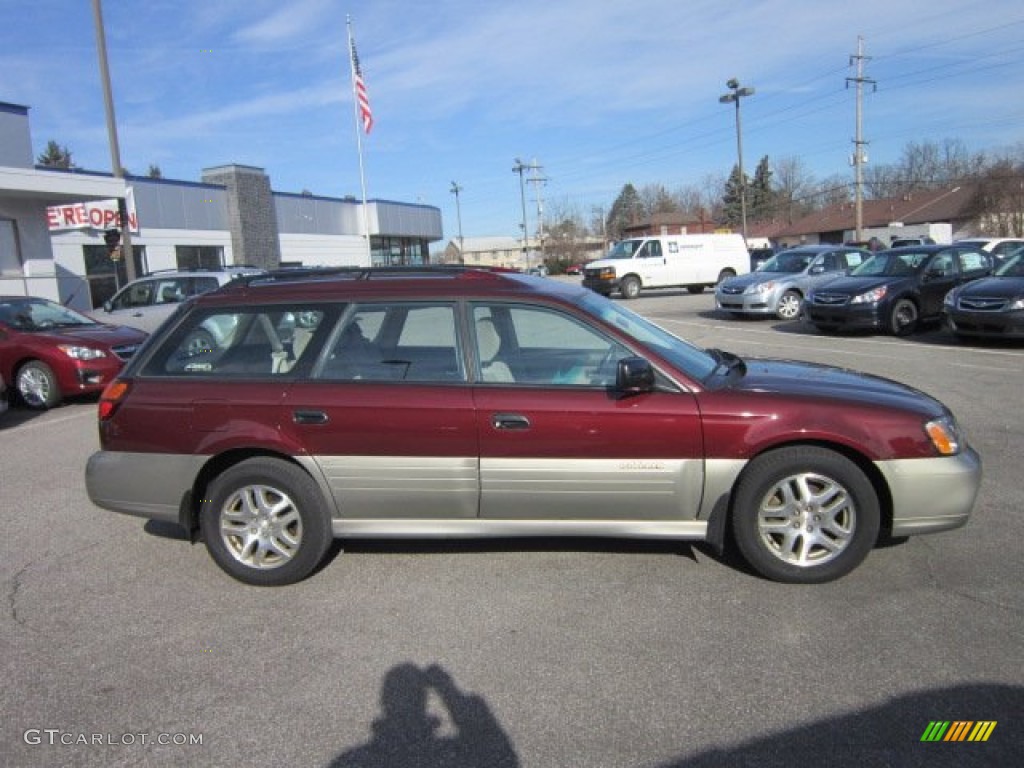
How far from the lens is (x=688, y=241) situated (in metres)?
27.1

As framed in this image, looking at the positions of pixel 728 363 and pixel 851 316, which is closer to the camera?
pixel 728 363

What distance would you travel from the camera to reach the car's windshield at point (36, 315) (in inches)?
402

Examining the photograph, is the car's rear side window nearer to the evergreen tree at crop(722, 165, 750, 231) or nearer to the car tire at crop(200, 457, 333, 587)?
the car tire at crop(200, 457, 333, 587)

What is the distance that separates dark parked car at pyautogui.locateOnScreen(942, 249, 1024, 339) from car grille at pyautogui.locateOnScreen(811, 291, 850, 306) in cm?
174

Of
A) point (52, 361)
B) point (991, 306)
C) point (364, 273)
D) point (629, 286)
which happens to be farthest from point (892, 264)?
point (52, 361)

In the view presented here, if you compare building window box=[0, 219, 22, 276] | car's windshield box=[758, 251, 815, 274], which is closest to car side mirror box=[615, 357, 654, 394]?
car's windshield box=[758, 251, 815, 274]

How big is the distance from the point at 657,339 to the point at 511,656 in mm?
2024

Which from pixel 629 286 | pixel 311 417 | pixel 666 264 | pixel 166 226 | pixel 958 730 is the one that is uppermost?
Result: pixel 166 226

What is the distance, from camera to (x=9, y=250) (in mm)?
18203

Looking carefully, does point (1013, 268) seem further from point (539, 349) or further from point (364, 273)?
point (364, 273)

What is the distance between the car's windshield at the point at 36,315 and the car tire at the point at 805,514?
10.0 meters

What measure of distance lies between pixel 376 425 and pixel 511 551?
3.82 feet

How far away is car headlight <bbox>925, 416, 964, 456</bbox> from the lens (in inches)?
152

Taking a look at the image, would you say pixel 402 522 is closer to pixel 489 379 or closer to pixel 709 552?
pixel 489 379
